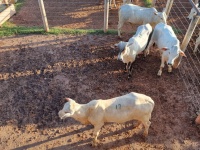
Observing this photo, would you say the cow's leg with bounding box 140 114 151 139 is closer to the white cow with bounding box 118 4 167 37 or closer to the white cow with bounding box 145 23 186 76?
the white cow with bounding box 145 23 186 76

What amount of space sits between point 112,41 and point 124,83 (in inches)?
102

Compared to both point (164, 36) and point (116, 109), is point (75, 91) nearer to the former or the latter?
point (116, 109)

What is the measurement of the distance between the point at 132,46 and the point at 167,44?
1.23 m

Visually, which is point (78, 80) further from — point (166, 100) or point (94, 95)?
point (166, 100)

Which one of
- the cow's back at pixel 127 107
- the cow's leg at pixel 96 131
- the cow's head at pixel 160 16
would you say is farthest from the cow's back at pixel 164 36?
the cow's leg at pixel 96 131

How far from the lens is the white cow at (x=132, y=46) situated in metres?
8.05

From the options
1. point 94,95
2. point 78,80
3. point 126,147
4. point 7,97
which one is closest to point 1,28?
point 7,97

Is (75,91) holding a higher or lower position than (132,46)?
lower

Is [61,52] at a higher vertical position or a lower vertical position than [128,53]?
lower

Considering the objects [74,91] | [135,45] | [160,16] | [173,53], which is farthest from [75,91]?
[160,16]

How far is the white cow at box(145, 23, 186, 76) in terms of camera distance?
7.79 meters

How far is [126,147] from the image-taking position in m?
6.59

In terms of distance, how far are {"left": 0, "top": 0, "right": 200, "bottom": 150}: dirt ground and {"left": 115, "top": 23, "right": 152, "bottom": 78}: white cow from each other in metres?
0.61

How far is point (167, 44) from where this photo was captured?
322 inches
